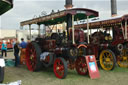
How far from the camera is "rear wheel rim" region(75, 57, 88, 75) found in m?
5.05

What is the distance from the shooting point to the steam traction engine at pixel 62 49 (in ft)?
16.0

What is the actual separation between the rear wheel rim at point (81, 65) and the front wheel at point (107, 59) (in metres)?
1.28

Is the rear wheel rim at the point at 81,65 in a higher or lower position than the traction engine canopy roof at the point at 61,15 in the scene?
lower

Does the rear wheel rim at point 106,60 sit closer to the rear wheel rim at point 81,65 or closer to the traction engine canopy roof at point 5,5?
the rear wheel rim at point 81,65

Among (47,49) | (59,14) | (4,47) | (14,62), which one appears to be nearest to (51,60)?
(47,49)

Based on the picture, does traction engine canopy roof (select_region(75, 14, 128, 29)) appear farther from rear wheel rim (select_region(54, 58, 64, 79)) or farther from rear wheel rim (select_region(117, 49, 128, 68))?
rear wheel rim (select_region(54, 58, 64, 79))

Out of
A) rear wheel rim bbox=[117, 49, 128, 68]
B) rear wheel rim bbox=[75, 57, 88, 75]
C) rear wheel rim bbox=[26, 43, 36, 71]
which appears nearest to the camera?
rear wheel rim bbox=[75, 57, 88, 75]

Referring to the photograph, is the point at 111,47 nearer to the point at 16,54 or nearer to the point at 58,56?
the point at 58,56

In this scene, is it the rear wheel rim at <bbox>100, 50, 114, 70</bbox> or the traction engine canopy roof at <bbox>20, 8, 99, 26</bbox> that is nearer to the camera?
the traction engine canopy roof at <bbox>20, 8, 99, 26</bbox>

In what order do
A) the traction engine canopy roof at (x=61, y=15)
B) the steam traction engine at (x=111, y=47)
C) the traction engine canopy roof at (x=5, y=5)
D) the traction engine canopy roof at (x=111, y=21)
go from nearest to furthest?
1. the traction engine canopy roof at (x=5, y=5)
2. the traction engine canopy roof at (x=61, y=15)
3. the steam traction engine at (x=111, y=47)
4. the traction engine canopy roof at (x=111, y=21)

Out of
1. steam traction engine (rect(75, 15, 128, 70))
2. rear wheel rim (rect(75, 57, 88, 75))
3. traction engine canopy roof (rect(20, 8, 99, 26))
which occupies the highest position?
traction engine canopy roof (rect(20, 8, 99, 26))

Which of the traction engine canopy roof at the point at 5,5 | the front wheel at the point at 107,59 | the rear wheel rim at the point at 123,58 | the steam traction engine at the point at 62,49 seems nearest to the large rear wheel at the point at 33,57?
the steam traction engine at the point at 62,49

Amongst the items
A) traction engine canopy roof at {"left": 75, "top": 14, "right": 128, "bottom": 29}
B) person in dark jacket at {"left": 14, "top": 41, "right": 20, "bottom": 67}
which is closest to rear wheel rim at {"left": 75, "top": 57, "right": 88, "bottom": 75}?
traction engine canopy roof at {"left": 75, "top": 14, "right": 128, "bottom": 29}

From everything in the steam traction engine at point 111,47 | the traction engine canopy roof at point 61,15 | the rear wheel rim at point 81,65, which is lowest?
the rear wheel rim at point 81,65
